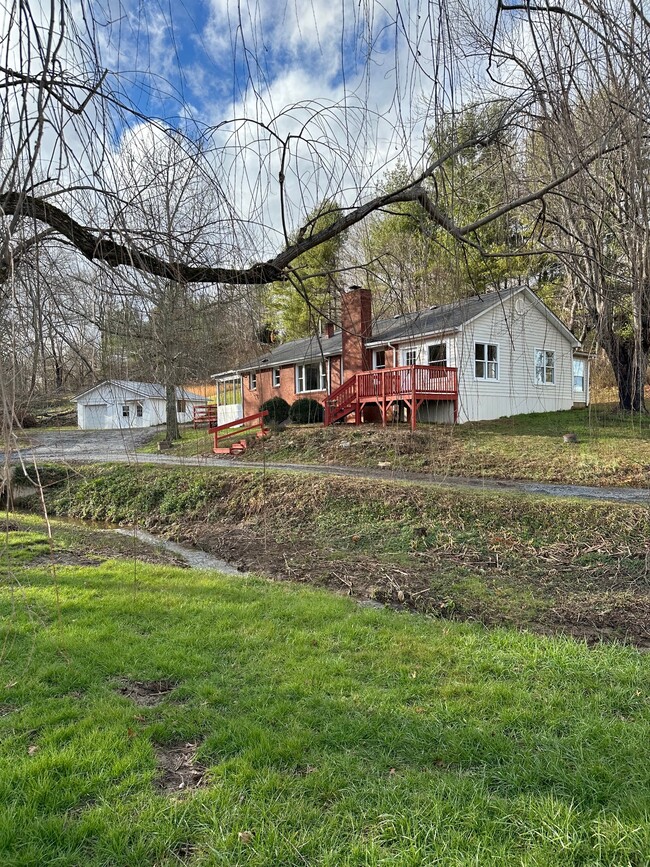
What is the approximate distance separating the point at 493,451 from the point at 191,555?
7.68 meters

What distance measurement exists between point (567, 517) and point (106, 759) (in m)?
6.70

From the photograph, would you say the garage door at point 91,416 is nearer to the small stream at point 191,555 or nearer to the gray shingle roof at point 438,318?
the gray shingle roof at point 438,318

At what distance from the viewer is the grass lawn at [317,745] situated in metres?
1.92

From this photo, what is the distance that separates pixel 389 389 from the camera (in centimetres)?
1436

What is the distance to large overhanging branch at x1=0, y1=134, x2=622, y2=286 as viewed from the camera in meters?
2.22

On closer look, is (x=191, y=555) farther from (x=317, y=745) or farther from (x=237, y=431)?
(x=317, y=745)

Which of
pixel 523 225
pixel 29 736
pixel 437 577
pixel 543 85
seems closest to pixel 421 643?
pixel 437 577

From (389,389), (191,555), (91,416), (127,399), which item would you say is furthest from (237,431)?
(389,389)

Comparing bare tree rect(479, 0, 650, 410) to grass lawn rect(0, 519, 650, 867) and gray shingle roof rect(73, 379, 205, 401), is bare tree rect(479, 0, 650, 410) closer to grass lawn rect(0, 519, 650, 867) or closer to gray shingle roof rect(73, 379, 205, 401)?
grass lawn rect(0, 519, 650, 867)

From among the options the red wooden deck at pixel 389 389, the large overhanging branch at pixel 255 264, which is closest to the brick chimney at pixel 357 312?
the large overhanging branch at pixel 255 264

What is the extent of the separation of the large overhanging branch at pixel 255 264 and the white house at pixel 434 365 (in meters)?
0.36

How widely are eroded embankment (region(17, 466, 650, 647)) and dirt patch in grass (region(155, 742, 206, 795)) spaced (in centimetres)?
133

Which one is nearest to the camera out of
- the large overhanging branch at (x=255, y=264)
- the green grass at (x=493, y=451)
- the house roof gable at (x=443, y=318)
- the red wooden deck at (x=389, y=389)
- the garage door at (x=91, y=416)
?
the large overhanging branch at (x=255, y=264)

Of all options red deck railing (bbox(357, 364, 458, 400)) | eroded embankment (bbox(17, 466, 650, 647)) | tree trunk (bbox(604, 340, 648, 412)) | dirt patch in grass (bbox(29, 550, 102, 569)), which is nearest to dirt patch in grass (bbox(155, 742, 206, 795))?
eroded embankment (bbox(17, 466, 650, 647))
